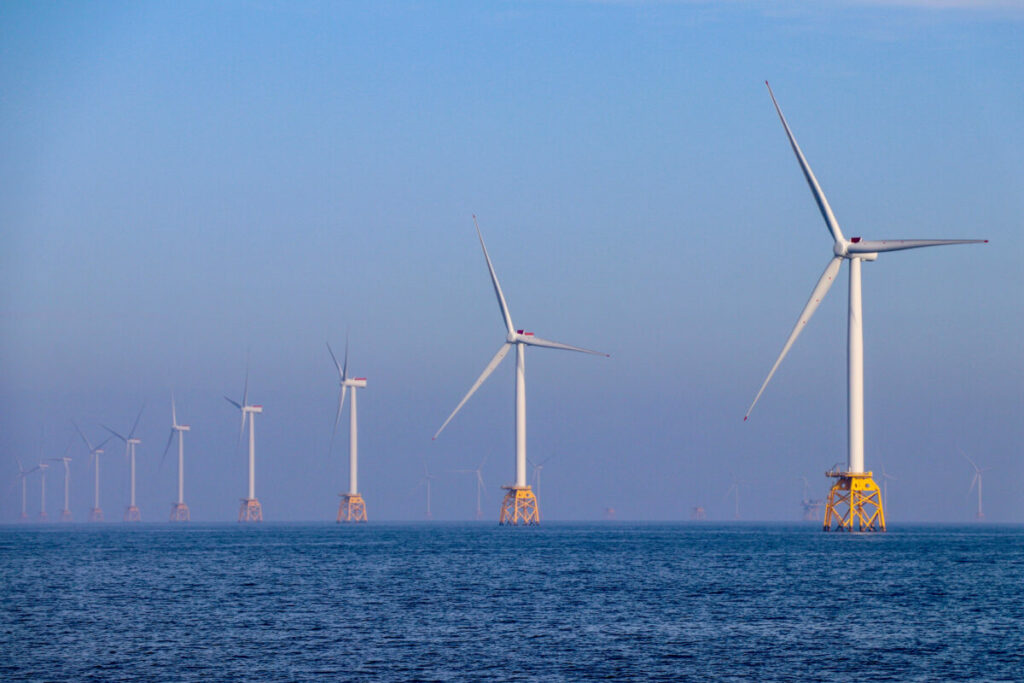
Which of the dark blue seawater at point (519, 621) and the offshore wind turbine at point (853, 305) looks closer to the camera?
the dark blue seawater at point (519, 621)

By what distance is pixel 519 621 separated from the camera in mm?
66500

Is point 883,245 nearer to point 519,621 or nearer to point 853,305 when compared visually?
point 853,305

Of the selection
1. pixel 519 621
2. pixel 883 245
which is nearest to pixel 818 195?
pixel 883 245

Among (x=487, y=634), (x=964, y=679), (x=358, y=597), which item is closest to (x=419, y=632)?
(x=487, y=634)

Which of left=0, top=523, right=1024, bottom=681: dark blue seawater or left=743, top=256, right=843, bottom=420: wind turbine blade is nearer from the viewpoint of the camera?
left=0, top=523, right=1024, bottom=681: dark blue seawater

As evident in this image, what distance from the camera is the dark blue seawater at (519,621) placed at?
50.9m

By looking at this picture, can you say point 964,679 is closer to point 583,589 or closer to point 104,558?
point 583,589

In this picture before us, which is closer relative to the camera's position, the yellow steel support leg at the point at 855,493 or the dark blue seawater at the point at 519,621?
the dark blue seawater at the point at 519,621

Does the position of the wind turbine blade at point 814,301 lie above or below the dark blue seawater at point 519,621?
above

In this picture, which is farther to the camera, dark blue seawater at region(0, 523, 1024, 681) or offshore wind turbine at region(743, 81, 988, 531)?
offshore wind turbine at region(743, 81, 988, 531)

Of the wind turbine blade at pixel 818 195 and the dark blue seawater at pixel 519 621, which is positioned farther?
the wind turbine blade at pixel 818 195

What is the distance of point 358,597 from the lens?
80.5m

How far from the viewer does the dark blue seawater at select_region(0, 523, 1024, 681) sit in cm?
5094

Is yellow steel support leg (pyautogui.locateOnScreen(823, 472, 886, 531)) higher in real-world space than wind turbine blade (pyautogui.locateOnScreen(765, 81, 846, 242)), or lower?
lower
